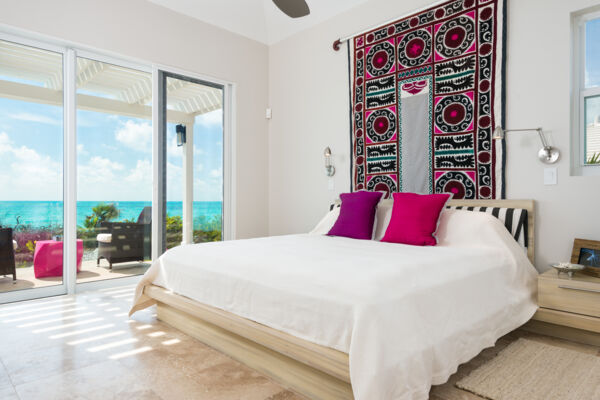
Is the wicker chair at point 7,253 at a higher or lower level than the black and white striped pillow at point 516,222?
lower

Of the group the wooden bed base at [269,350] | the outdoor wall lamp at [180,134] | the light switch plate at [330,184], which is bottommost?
the wooden bed base at [269,350]

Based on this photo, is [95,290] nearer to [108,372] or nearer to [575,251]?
[108,372]

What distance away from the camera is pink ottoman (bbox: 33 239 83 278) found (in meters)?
3.40

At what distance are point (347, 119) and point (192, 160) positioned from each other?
69.4 inches

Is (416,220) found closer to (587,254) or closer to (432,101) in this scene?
(587,254)

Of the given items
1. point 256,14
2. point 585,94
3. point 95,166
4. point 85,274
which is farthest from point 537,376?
point 256,14

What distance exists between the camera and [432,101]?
133 inches

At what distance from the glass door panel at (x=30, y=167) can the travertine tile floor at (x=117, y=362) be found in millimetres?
555

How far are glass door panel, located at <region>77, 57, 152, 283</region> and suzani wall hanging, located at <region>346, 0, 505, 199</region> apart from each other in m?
2.19

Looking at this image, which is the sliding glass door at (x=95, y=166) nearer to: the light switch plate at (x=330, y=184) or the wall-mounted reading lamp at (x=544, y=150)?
the light switch plate at (x=330, y=184)

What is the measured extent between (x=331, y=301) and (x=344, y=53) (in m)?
3.21

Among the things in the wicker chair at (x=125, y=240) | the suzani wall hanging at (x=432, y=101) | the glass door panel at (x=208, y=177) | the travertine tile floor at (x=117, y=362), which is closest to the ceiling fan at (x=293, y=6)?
the suzani wall hanging at (x=432, y=101)

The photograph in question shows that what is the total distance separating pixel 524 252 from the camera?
2678 mm

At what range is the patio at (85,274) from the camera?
3279 mm
